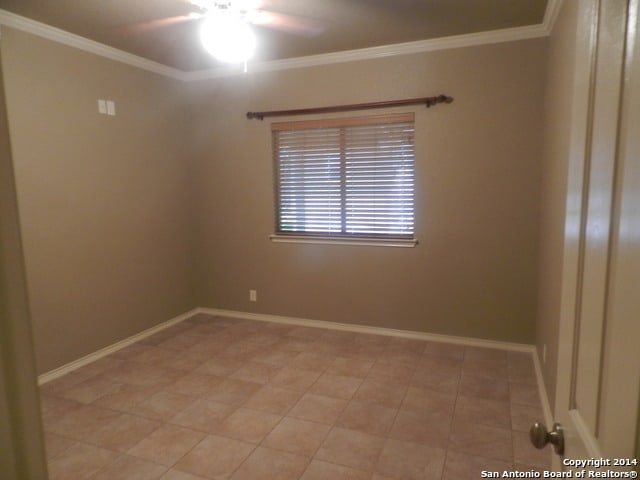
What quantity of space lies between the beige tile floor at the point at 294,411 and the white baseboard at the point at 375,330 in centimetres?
8

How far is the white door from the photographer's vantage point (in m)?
0.56

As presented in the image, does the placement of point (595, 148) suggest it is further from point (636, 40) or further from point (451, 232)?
point (451, 232)

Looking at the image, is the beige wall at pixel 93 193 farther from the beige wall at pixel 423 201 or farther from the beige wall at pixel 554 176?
the beige wall at pixel 554 176

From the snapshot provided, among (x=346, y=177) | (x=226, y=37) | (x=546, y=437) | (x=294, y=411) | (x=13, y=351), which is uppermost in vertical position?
(x=226, y=37)

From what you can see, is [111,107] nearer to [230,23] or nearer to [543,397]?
[230,23]

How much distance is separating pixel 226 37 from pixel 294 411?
242 centimetres

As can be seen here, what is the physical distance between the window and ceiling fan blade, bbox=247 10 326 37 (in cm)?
86

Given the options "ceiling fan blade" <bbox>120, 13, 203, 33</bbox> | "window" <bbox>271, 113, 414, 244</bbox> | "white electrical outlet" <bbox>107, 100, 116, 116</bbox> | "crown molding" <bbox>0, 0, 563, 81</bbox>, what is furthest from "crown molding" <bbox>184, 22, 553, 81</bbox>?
"ceiling fan blade" <bbox>120, 13, 203, 33</bbox>

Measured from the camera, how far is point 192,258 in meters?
4.52

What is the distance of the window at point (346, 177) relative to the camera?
361 cm

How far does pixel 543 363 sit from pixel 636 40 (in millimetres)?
2721

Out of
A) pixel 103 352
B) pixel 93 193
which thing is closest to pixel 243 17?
pixel 93 193

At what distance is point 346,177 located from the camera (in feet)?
12.4

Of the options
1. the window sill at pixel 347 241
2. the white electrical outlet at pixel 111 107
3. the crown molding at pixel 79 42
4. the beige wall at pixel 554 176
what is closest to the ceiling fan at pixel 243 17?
the crown molding at pixel 79 42
